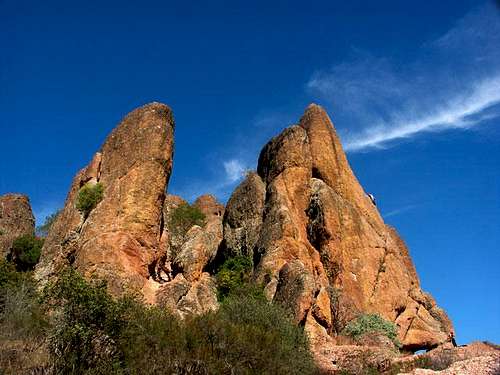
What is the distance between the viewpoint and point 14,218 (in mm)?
59531

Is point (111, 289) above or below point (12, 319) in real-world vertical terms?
above

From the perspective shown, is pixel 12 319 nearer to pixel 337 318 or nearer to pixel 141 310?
pixel 141 310

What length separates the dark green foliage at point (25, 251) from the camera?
174ft

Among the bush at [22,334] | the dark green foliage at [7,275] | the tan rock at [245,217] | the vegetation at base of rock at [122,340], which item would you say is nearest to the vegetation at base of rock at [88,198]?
the dark green foliage at [7,275]

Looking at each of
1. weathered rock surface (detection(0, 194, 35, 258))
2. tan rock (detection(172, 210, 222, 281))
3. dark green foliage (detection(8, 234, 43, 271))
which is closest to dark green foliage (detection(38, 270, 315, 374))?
tan rock (detection(172, 210, 222, 281))

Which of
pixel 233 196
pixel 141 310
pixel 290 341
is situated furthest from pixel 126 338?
pixel 233 196

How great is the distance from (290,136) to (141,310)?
26807 millimetres

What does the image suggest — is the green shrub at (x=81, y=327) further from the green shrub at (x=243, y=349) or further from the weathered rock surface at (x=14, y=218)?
the weathered rock surface at (x=14, y=218)

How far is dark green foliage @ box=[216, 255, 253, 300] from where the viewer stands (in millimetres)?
38656

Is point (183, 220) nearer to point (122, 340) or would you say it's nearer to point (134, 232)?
point (134, 232)

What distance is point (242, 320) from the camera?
1094 inches

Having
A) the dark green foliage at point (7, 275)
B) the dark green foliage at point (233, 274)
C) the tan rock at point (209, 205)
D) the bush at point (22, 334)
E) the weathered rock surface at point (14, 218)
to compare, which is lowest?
the bush at point (22, 334)

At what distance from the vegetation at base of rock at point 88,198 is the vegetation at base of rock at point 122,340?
43.0 ft

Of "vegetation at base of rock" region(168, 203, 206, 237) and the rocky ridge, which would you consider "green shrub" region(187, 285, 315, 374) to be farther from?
"vegetation at base of rock" region(168, 203, 206, 237)
